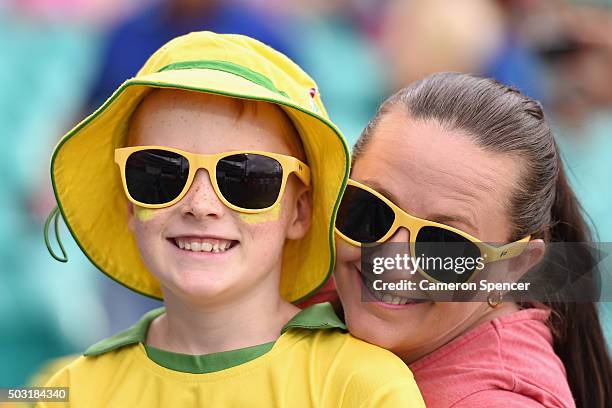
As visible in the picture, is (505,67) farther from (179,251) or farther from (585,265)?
(179,251)

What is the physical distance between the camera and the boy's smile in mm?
2215

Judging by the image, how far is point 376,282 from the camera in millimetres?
2359

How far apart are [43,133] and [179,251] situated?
3.50m

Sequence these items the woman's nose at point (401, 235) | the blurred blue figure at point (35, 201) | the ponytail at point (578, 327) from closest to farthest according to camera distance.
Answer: the woman's nose at point (401, 235), the ponytail at point (578, 327), the blurred blue figure at point (35, 201)

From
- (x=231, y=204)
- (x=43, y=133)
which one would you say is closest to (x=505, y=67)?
(x=43, y=133)

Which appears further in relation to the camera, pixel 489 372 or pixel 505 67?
pixel 505 67

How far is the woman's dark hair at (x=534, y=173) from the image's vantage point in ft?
7.74

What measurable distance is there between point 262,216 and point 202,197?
157 millimetres

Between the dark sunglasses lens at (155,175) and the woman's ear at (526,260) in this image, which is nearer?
the dark sunglasses lens at (155,175)

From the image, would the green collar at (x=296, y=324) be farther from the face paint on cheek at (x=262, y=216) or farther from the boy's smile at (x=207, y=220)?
the face paint on cheek at (x=262, y=216)

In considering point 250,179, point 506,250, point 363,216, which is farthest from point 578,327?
point 250,179

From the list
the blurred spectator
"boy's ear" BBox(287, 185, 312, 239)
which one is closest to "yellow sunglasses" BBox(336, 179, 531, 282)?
"boy's ear" BBox(287, 185, 312, 239)

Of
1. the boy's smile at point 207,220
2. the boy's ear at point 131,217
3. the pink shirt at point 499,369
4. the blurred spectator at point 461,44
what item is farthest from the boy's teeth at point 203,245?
the blurred spectator at point 461,44

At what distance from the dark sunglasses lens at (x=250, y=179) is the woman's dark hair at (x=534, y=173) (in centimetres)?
34
